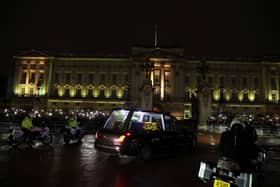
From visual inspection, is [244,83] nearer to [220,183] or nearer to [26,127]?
[26,127]

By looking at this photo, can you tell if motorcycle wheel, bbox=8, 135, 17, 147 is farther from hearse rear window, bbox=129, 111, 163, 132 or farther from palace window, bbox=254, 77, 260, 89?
palace window, bbox=254, 77, 260, 89

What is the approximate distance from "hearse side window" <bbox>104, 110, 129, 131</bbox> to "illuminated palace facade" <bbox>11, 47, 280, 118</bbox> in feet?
202

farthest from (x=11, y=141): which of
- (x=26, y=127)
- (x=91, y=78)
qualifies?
(x=91, y=78)

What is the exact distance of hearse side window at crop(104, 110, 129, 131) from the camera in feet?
30.7

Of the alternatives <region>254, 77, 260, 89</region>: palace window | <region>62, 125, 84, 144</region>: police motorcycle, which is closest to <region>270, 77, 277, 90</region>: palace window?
<region>254, 77, 260, 89</region>: palace window

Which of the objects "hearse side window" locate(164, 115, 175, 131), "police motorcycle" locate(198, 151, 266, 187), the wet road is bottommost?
the wet road

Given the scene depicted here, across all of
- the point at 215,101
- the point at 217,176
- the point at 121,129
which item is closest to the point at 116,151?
the point at 121,129

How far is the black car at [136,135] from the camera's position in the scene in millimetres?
8727

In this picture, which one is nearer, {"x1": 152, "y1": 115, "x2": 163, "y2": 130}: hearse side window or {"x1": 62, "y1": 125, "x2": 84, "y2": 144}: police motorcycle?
{"x1": 152, "y1": 115, "x2": 163, "y2": 130}: hearse side window

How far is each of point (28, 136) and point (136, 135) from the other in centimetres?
741

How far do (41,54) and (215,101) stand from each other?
56888 mm

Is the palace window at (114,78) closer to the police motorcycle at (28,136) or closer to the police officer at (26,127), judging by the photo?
the police motorcycle at (28,136)

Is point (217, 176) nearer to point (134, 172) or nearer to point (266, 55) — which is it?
point (134, 172)

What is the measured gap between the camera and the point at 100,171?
755 centimetres
